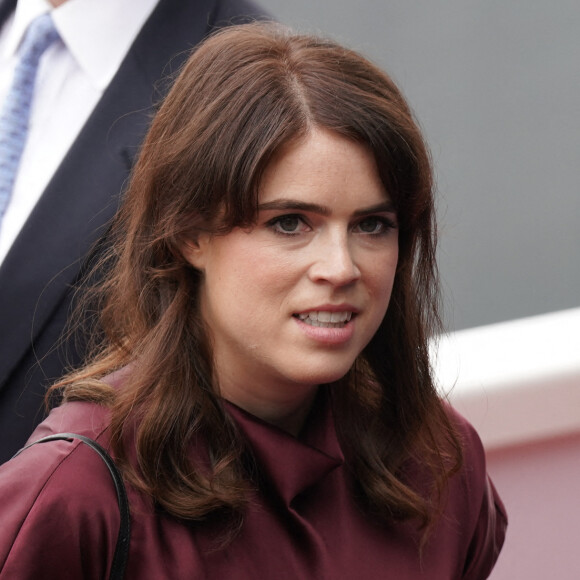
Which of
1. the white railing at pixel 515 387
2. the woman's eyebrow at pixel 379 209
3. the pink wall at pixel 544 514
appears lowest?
the pink wall at pixel 544 514

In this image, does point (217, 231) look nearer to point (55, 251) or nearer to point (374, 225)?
point (374, 225)

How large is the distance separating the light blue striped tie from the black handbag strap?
24.1 inches

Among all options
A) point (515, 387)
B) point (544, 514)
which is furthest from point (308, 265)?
point (544, 514)

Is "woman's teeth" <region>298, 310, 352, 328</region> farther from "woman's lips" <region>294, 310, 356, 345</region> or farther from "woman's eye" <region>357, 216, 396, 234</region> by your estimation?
"woman's eye" <region>357, 216, 396, 234</region>

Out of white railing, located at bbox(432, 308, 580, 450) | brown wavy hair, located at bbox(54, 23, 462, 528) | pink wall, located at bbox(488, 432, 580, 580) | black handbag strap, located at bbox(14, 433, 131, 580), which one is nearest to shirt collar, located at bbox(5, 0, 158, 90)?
brown wavy hair, located at bbox(54, 23, 462, 528)

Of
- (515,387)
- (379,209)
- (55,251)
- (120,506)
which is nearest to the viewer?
(120,506)

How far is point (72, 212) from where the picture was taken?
227 centimetres

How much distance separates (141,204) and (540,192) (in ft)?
7.97

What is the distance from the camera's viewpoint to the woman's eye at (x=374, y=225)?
191 cm

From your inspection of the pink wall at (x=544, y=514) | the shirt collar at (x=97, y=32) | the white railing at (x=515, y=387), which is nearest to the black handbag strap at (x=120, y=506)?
the shirt collar at (x=97, y=32)

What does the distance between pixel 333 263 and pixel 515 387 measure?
1.45 meters

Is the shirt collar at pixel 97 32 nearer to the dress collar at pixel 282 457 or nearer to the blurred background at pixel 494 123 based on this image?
the dress collar at pixel 282 457

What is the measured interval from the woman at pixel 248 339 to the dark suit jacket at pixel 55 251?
127 millimetres

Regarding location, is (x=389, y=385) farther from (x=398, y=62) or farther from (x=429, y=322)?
(x=398, y=62)
